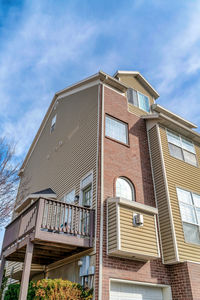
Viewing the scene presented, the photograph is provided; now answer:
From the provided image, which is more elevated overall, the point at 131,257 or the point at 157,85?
the point at 157,85

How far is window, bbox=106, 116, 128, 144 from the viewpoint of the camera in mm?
10344

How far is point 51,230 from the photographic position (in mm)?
7348

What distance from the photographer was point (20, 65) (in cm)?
1071

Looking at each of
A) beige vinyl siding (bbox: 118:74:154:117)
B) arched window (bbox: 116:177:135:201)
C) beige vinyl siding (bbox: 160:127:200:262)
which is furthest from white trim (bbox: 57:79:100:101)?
arched window (bbox: 116:177:135:201)

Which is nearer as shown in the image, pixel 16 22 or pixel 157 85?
pixel 16 22

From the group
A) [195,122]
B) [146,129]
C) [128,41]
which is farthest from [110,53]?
[195,122]

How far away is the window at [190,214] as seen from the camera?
914cm

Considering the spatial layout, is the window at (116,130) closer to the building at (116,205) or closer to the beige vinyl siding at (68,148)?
the building at (116,205)

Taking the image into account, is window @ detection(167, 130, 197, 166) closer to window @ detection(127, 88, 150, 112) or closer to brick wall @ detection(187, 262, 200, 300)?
window @ detection(127, 88, 150, 112)

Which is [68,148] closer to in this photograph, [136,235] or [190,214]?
[136,235]

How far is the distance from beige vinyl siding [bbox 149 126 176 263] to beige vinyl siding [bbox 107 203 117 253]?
94.0 inches

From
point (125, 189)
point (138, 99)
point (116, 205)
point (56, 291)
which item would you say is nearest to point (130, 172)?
point (125, 189)

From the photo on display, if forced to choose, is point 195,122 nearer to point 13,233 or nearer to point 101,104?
point 101,104

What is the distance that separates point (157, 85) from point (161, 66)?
5015 mm
